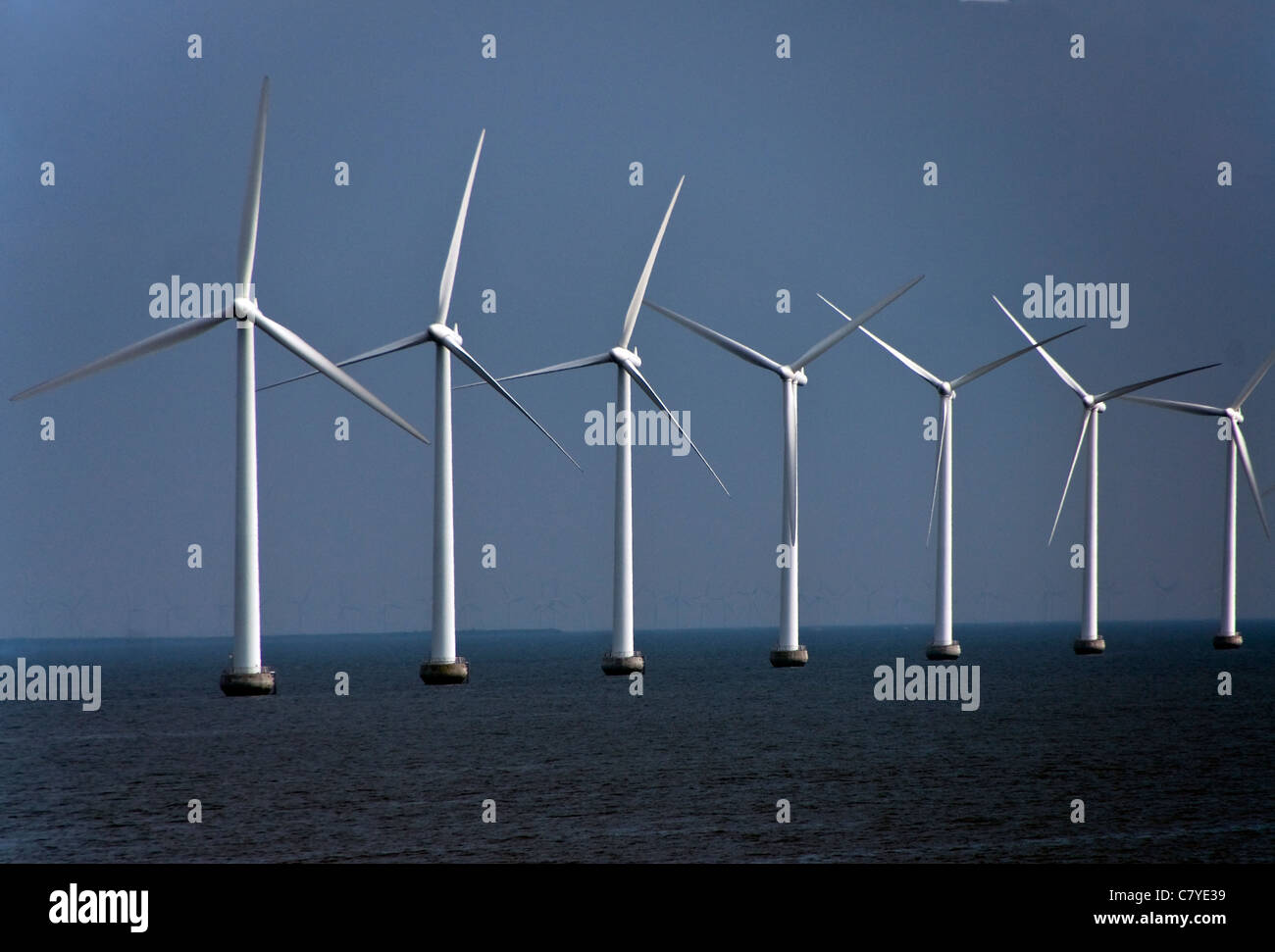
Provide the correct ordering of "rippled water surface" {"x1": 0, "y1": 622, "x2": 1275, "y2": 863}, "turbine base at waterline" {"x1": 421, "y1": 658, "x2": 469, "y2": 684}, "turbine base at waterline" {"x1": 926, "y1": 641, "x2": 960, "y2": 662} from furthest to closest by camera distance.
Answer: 1. "turbine base at waterline" {"x1": 926, "y1": 641, "x2": 960, "y2": 662}
2. "turbine base at waterline" {"x1": 421, "y1": 658, "x2": 469, "y2": 684}
3. "rippled water surface" {"x1": 0, "y1": 622, "x2": 1275, "y2": 863}

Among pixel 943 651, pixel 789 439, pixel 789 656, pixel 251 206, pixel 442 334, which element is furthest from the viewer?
pixel 943 651

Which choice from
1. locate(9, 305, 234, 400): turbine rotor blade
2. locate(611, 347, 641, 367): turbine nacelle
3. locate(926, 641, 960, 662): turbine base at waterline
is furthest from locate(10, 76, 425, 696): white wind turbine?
locate(926, 641, 960, 662): turbine base at waterline

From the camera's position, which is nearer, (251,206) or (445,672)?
(251,206)

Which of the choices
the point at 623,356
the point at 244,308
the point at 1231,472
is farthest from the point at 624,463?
the point at 1231,472

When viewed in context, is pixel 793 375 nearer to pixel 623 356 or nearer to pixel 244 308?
pixel 623 356

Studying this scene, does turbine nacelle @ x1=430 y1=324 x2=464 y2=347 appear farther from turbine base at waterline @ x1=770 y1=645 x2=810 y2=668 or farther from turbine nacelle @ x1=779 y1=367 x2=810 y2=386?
turbine base at waterline @ x1=770 y1=645 x2=810 y2=668

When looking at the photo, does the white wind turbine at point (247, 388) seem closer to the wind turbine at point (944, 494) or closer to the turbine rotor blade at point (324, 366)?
the turbine rotor blade at point (324, 366)

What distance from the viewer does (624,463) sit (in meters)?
119

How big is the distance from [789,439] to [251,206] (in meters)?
60.3

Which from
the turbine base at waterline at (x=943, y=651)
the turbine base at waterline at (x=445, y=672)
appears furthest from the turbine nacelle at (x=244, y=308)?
the turbine base at waterline at (x=943, y=651)

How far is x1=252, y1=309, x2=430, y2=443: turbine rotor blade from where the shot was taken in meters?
75.5

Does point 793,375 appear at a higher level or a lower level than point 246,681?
higher
